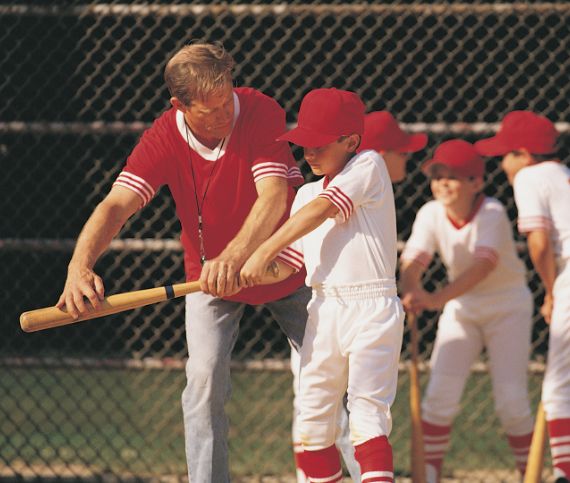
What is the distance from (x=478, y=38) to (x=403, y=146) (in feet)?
8.27

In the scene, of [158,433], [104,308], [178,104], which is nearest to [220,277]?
[104,308]

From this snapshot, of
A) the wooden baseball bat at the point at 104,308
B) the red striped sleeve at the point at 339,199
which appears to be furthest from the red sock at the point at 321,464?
the red striped sleeve at the point at 339,199

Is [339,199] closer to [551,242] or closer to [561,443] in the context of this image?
[551,242]

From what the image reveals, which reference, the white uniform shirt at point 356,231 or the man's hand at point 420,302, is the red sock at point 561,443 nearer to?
the man's hand at point 420,302

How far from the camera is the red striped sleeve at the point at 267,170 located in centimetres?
369

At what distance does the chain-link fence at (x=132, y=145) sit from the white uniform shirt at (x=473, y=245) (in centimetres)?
68

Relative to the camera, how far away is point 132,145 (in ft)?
22.8

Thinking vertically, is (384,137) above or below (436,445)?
above

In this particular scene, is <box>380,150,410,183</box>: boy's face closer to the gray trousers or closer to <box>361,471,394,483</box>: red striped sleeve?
the gray trousers

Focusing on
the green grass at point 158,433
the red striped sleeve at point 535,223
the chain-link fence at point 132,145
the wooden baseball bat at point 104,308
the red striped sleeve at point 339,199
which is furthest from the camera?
the chain-link fence at point 132,145

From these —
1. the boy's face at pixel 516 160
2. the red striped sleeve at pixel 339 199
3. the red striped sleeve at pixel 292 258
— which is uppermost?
the boy's face at pixel 516 160

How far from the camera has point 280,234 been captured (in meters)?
3.47

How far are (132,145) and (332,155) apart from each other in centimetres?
349

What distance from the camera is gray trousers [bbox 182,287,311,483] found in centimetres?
373
